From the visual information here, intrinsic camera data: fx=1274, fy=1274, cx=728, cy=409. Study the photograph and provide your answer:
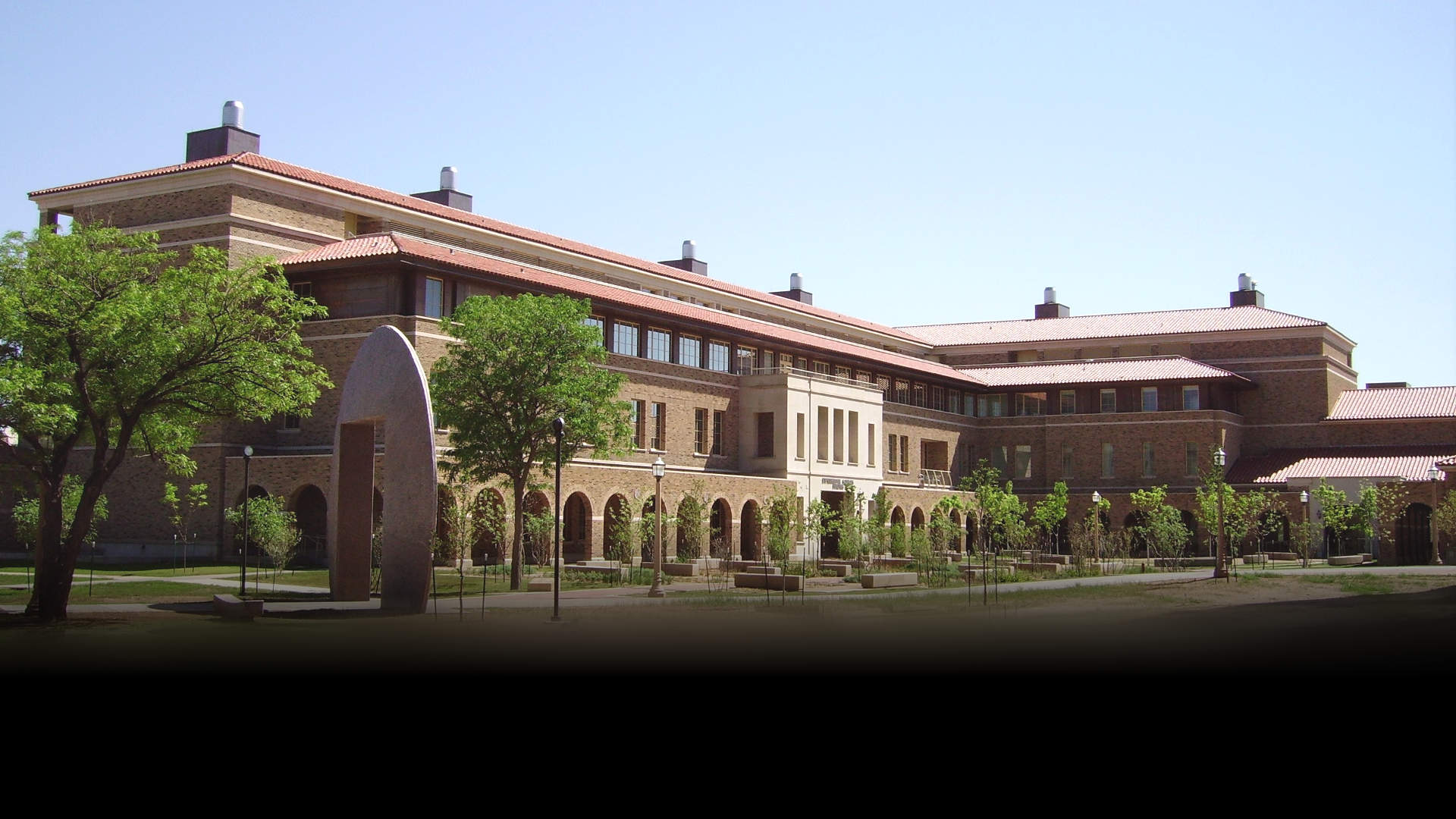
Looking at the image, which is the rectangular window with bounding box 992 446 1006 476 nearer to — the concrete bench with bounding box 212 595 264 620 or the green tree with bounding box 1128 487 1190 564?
the green tree with bounding box 1128 487 1190 564

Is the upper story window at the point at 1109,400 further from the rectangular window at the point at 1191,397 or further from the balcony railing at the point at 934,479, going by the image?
the balcony railing at the point at 934,479

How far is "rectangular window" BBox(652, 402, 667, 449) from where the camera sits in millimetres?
54125

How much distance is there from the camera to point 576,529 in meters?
49.5

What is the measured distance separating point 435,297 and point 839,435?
24.5 metres

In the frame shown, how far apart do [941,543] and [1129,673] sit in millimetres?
38928

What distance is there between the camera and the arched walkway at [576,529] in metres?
47.5

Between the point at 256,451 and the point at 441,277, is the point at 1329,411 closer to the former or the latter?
the point at 441,277

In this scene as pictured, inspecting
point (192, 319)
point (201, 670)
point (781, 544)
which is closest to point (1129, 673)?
point (201, 670)

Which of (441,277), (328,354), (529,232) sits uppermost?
(529,232)

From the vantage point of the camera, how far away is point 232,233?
150ft

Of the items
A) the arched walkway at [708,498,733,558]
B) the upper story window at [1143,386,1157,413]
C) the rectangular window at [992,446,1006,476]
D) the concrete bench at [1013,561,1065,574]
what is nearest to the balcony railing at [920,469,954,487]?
the rectangular window at [992,446,1006,476]

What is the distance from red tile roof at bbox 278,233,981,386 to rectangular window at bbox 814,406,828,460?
11.2 feet

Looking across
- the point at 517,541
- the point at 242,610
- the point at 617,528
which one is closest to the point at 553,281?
the point at 617,528

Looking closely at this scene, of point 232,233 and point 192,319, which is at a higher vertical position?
point 232,233
